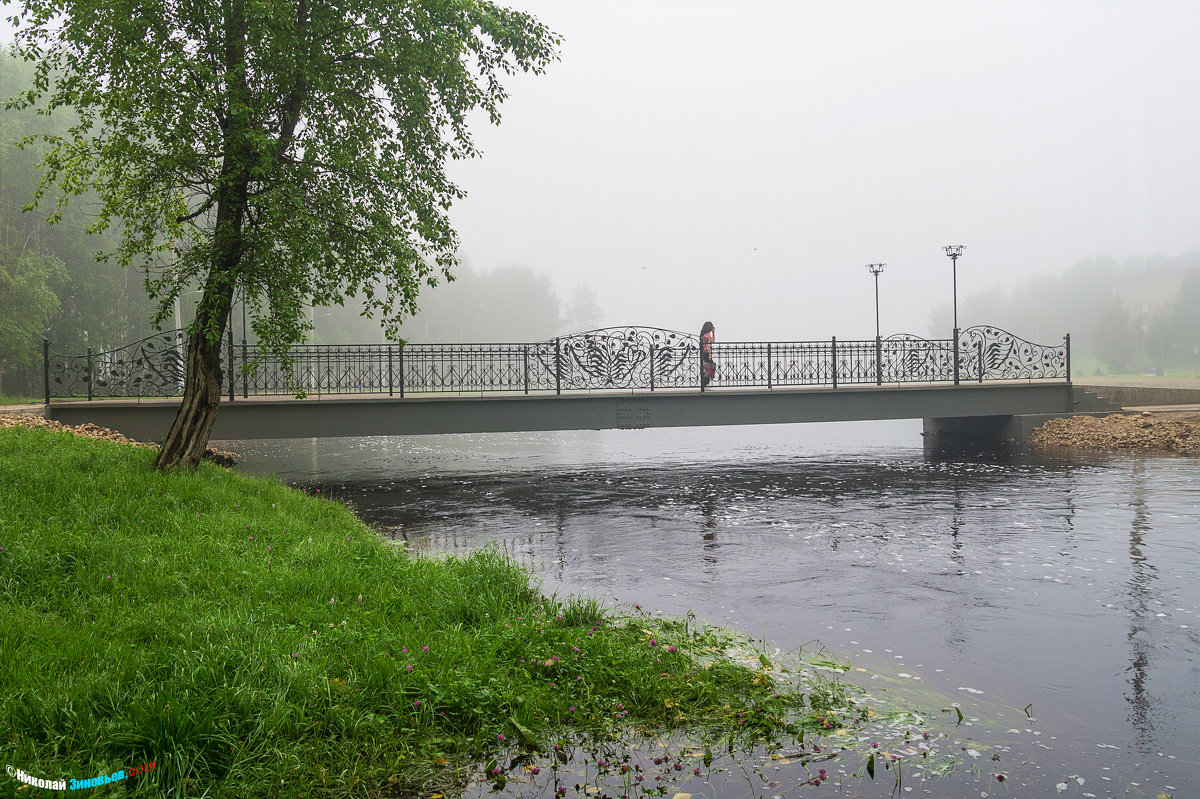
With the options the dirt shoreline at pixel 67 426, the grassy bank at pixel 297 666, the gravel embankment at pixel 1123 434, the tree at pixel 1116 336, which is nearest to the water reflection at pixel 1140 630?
the grassy bank at pixel 297 666

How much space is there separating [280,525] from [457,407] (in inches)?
398

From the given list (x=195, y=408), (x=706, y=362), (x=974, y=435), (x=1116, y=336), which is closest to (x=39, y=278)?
(x=195, y=408)

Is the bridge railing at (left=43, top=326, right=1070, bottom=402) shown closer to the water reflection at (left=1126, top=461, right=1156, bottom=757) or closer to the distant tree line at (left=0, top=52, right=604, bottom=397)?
the distant tree line at (left=0, top=52, right=604, bottom=397)

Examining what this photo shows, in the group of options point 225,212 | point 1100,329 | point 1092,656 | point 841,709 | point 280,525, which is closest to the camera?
point 841,709

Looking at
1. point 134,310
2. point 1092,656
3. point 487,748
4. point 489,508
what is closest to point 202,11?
point 489,508

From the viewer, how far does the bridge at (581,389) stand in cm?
1853

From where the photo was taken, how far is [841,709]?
5.07 metres

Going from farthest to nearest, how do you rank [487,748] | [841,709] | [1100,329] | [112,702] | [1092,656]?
[1100,329]
[1092,656]
[841,709]
[487,748]
[112,702]

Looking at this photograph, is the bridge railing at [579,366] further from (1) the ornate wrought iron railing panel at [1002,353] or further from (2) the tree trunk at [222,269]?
(2) the tree trunk at [222,269]

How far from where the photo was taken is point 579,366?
21141 mm

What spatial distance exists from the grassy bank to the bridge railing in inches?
461

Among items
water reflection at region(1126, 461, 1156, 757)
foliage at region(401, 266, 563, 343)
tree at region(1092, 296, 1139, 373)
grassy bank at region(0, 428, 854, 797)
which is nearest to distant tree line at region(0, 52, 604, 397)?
grassy bank at region(0, 428, 854, 797)

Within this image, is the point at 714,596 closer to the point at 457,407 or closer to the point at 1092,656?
the point at 1092,656

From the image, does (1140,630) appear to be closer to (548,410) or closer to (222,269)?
(222,269)
